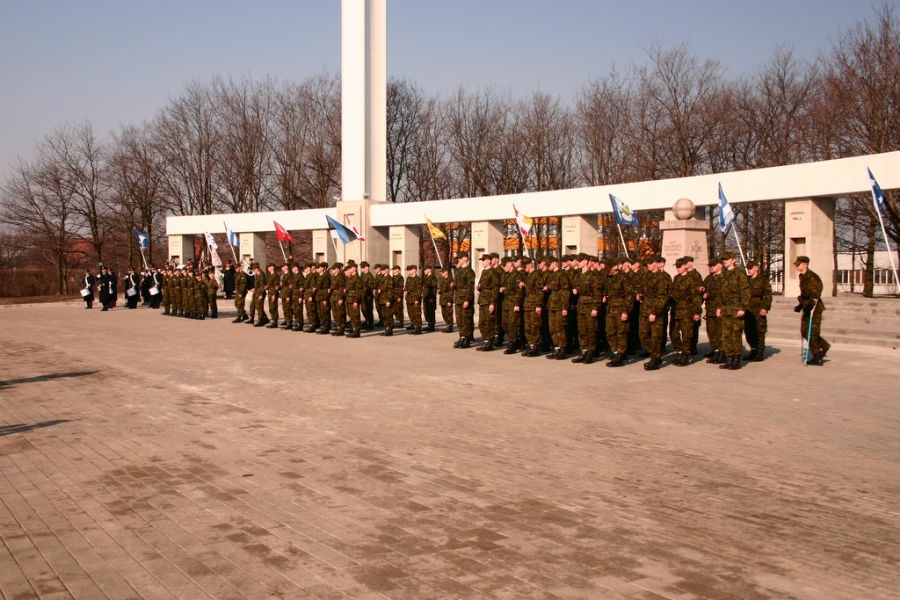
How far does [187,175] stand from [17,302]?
18.7m

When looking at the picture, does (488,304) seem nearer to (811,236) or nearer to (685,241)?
(685,241)

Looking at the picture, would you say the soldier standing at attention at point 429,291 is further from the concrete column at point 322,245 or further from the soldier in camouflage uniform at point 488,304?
the concrete column at point 322,245

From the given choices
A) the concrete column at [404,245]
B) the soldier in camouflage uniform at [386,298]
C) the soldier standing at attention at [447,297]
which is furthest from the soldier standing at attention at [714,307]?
the concrete column at [404,245]

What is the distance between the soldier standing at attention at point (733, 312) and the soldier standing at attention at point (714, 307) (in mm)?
206

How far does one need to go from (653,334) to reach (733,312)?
4.26 ft

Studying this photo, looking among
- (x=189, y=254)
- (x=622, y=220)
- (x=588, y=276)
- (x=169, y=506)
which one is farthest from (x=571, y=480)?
(x=189, y=254)

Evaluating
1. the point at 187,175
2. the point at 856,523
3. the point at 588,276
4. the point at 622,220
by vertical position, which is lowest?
the point at 856,523

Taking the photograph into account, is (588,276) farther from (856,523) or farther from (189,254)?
(189,254)

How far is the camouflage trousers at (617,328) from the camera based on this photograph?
1291cm

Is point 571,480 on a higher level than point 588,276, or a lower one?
lower

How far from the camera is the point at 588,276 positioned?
13.4 m

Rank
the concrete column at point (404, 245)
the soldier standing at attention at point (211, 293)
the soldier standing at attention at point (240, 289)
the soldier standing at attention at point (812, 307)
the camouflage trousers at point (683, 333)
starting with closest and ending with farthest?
the soldier standing at attention at point (812, 307) → the camouflage trousers at point (683, 333) → the soldier standing at attention at point (240, 289) → the soldier standing at attention at point (211, 293) → the concrete column at point (404, 245)

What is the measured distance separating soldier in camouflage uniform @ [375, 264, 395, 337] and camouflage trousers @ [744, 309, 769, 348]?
27.8ft

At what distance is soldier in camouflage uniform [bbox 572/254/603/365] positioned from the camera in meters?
13.3
